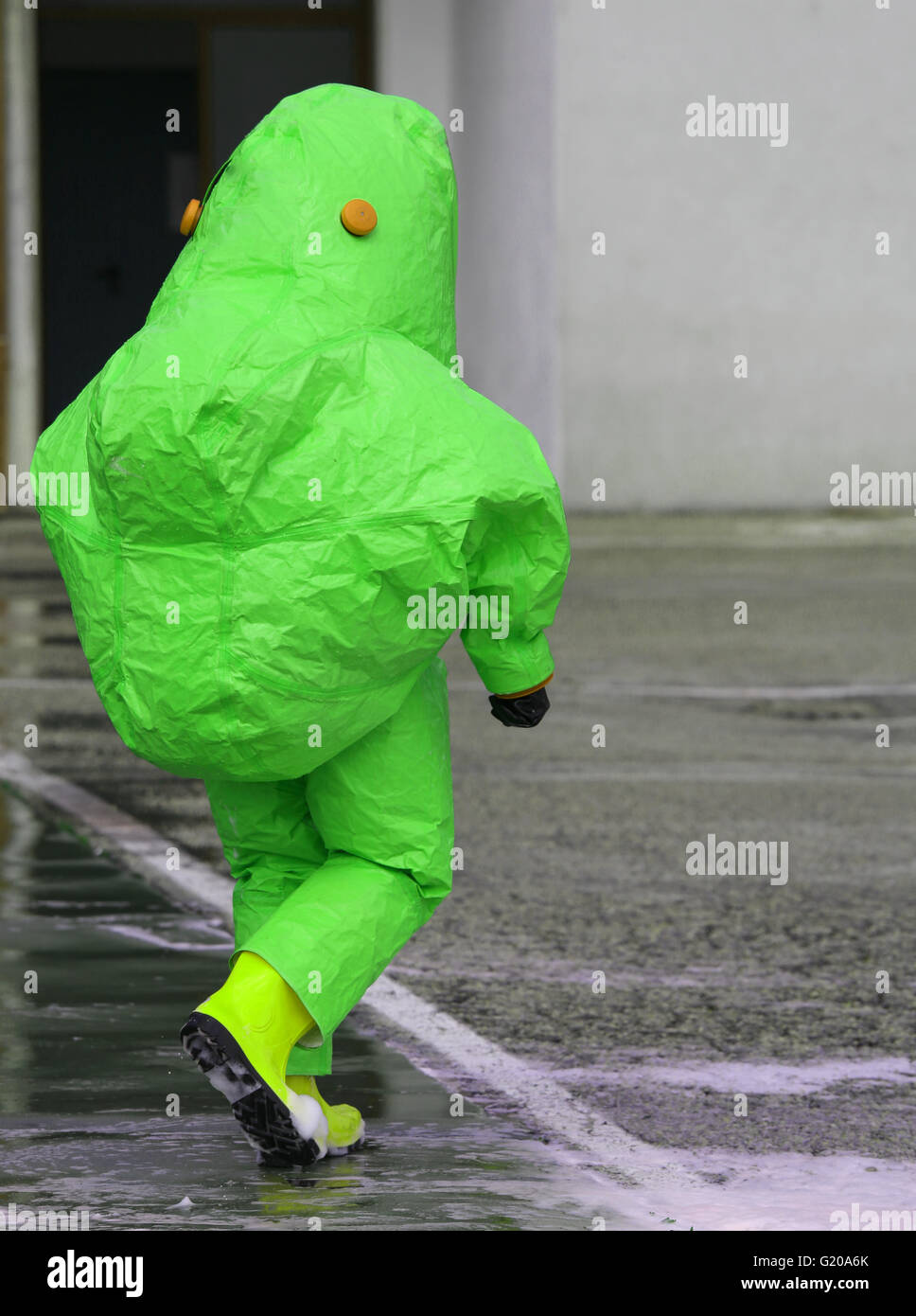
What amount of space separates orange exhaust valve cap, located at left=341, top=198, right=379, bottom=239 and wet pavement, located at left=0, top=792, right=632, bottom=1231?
70.3 inches

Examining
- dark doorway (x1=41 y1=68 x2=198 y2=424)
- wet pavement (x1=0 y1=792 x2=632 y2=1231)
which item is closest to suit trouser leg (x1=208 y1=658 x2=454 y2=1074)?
wet pavement (x1=0 y1=792 x2=632 y2=1231)

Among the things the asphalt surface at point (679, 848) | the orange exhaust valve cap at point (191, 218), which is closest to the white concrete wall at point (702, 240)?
the asphalt surface at point (679, 848)

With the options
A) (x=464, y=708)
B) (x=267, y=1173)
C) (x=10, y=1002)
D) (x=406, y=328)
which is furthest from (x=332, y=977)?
(x=464, y=708)

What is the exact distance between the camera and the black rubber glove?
478cm

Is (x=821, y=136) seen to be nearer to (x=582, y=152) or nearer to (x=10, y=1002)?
(x=582, y=152)

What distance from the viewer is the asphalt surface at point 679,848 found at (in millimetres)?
5535

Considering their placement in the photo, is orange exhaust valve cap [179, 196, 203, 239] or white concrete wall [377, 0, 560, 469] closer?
orange exhaust valve cap [179, 196, 203, 239]

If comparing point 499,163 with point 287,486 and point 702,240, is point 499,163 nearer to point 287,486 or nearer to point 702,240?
point 702,240

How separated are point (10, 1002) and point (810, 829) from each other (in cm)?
347

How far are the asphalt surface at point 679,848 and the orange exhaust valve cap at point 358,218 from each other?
6.31 feet

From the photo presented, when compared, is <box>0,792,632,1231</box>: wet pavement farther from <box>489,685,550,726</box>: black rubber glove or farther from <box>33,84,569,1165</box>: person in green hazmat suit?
<box>489,685,550,726</box>: black rubber glove

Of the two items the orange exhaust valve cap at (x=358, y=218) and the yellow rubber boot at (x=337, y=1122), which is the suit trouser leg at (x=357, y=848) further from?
the orange exhaust valve cap at (x=358, y=218)

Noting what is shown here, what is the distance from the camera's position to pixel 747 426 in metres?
21.2

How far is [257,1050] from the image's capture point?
14.5 feet
